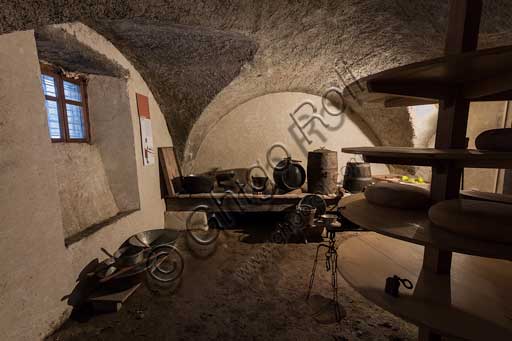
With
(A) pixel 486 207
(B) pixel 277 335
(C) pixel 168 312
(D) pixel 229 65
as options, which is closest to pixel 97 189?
(C) pixel 168 312

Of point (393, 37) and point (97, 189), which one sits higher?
point (393, 37)

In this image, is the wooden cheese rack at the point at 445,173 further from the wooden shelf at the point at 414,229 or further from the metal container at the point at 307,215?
the metal container at the point at 307,215

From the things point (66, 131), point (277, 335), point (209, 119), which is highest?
point (209, 119)

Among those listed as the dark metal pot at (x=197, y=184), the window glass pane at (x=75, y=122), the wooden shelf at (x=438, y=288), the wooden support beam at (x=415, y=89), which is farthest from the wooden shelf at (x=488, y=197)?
the window glass pane at (x=75, y=122)

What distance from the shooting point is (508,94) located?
1.16 m

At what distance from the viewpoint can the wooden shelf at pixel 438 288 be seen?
914mm

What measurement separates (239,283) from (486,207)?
2.20m

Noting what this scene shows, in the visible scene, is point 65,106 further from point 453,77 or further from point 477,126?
point 477,126

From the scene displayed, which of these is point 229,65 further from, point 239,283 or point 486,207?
point 486,207

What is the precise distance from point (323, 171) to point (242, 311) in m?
2.29

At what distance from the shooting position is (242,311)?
2.17 m

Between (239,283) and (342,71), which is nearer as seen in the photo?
(239,283)

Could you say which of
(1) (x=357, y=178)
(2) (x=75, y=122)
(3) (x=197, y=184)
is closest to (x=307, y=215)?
(1) (x=357, y=178)

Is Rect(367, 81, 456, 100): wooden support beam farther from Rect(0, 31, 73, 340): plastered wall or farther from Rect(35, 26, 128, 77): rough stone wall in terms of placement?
Rect(35, 26, 128, 77): rough stone wall
